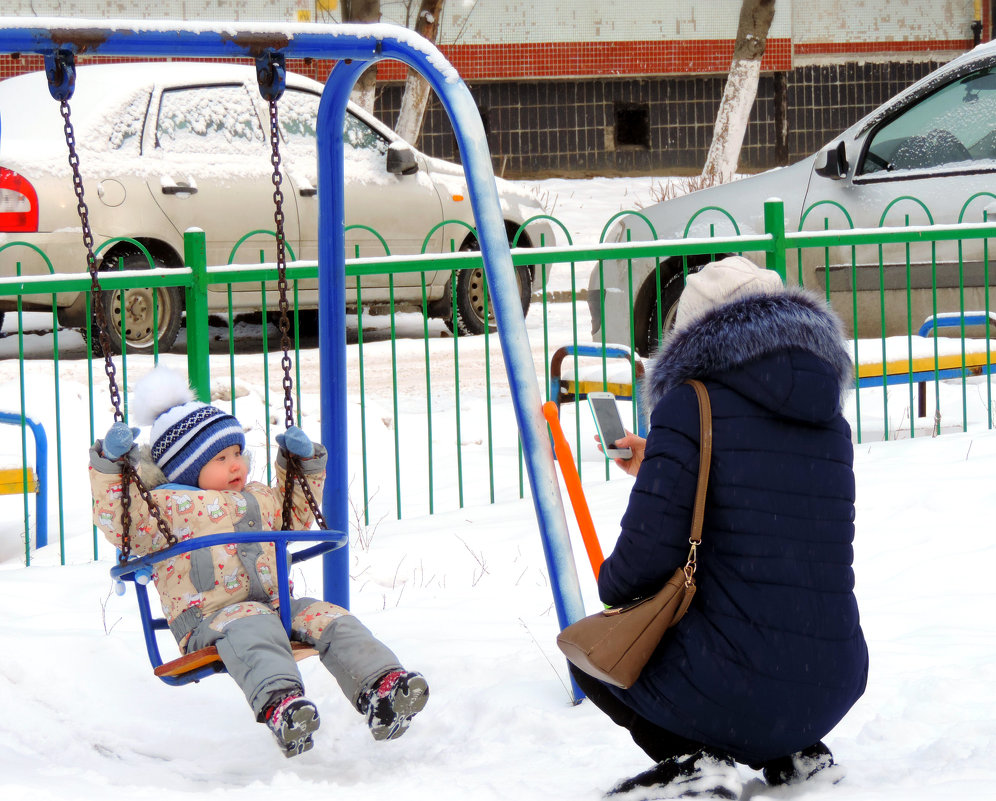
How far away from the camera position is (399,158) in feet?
28.7

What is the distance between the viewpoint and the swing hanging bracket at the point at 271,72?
A: 325 cm

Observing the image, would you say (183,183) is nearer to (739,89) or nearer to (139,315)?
(139,315)

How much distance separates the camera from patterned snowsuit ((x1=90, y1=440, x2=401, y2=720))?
2.95 m

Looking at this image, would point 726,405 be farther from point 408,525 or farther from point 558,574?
point 408,525

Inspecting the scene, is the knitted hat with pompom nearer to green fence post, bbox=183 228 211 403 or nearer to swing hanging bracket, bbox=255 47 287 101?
swing hanging bracket, bbox=255 47 287 101

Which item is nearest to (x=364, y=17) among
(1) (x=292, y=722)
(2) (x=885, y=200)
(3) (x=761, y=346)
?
(2) (x=885, y=200)

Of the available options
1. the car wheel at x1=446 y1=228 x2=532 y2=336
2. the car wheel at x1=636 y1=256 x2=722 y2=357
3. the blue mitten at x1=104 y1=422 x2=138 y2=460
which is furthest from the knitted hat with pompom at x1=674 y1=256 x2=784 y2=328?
the car wheel at x1=446 y1=228 x2=532 y2=336

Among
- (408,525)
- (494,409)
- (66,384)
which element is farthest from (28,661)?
(494,409)

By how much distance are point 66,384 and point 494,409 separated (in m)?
2.16

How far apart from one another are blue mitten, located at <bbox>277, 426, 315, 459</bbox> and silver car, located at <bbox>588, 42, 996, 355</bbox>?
4164 millimetres

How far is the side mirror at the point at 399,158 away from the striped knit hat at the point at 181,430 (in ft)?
18.3

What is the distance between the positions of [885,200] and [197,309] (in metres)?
3.84

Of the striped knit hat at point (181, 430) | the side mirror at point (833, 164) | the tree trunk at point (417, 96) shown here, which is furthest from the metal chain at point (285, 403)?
the tree trunk at point (417, 96)

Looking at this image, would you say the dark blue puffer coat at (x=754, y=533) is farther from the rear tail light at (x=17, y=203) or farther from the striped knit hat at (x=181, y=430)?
the rear tail light at (x=17, y=203)
